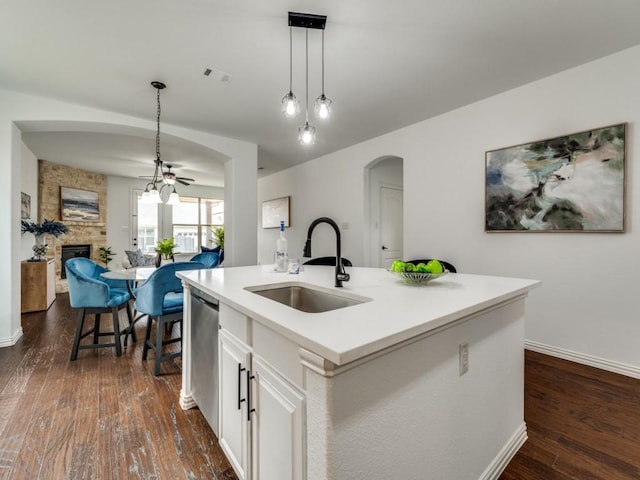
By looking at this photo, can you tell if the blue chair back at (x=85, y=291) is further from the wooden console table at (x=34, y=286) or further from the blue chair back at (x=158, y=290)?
the wooden console table at (x=34, y=286)

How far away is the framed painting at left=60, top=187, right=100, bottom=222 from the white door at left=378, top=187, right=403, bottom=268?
243 inches

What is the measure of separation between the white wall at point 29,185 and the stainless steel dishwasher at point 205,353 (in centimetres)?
473

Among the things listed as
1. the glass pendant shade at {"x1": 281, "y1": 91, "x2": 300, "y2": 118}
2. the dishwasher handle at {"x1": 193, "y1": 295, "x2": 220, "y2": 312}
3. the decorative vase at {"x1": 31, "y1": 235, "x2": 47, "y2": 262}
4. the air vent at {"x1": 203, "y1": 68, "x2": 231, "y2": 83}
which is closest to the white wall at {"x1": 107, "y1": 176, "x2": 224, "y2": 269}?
the decorative vase at {"x1": 31, "y1": 235, "x2": 47, "y2": 262}

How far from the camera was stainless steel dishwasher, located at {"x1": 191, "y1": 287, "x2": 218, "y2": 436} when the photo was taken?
149 cm

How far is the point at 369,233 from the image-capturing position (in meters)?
4.61

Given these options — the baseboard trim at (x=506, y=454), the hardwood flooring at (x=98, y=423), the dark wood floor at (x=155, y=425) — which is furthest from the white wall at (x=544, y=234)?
the hardwood flooring at (x=98, y=423)

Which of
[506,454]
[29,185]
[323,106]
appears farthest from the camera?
[29,185]

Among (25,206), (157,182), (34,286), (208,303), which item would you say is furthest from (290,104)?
(25,206)

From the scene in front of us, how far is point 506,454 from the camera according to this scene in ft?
4.56

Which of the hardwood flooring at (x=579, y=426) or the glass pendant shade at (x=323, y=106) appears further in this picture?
the glass pendant shade at (x=323, y=106)

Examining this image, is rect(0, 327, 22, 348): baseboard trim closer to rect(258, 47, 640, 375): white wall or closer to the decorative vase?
the decorative vase

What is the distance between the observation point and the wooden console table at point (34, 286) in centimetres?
411

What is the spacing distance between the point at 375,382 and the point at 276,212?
5812 mm

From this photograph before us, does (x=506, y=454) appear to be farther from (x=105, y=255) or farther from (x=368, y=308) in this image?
(x=105, y=255)
